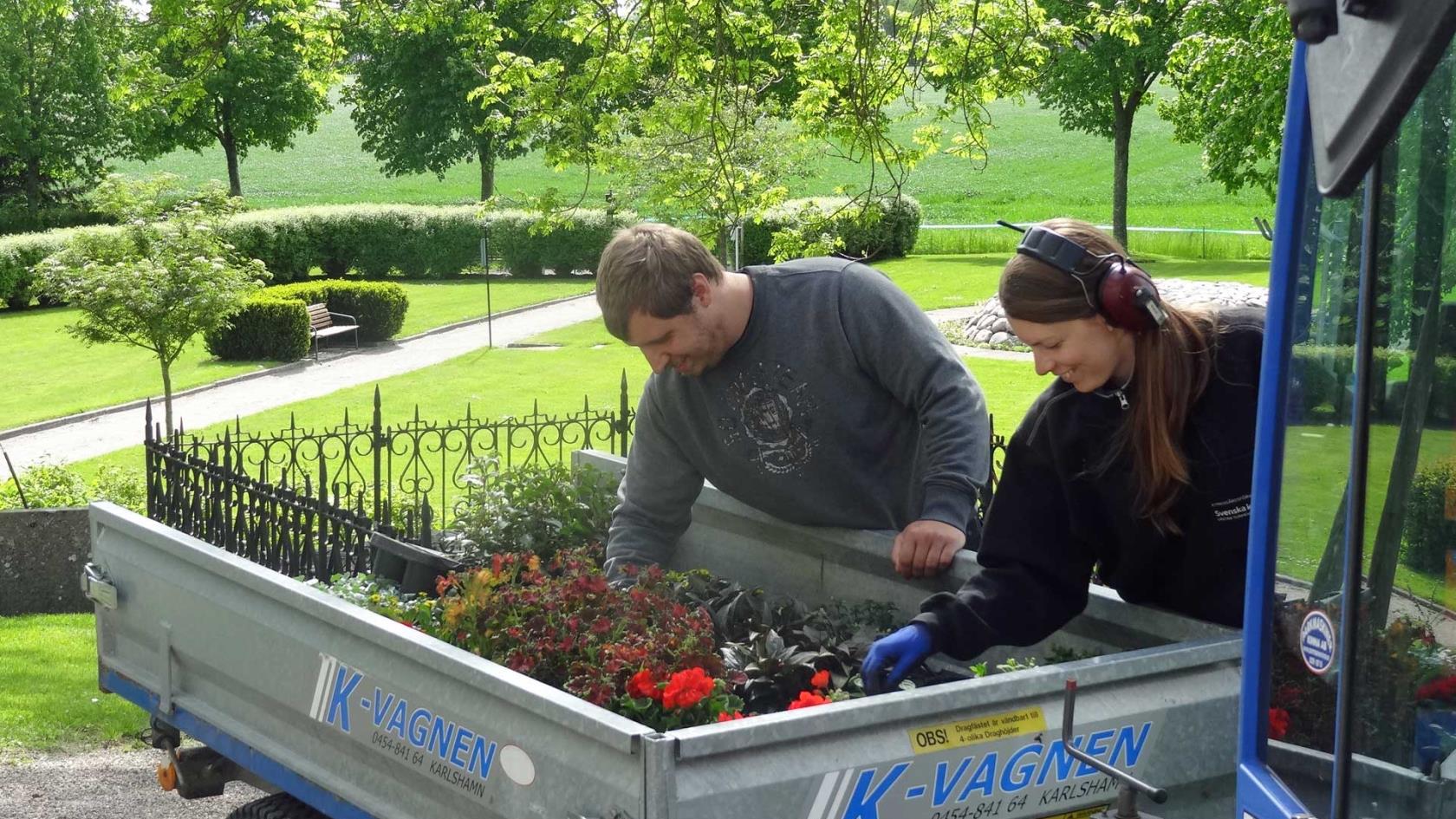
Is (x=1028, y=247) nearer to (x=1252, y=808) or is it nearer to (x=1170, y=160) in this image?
(x=1252, y=808)

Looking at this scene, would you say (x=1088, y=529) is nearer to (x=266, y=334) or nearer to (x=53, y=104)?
(x=266, y=334)

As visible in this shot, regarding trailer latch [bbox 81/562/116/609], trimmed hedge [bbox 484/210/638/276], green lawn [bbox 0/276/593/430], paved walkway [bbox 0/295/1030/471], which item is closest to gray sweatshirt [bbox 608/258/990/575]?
trailer latch [bbox 81/562/116/609]

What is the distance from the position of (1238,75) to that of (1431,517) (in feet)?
A: 36.1

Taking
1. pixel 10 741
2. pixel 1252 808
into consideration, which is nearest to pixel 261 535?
pixel 10 741

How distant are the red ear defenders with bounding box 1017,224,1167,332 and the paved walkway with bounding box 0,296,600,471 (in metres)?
11.9

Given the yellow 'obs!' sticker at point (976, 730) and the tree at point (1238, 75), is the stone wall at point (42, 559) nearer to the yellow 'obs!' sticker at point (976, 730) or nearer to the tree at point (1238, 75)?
the tree at point (1238, 75)

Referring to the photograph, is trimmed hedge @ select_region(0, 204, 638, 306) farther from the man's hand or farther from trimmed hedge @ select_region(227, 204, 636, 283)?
the man's hand

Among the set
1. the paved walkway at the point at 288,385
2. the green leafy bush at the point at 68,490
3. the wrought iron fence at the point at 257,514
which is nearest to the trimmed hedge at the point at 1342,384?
the wrought iron fence at the point at 257,514

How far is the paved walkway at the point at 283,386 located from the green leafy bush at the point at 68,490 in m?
1.69

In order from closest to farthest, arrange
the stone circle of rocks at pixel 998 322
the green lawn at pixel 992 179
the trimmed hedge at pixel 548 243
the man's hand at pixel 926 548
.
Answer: the man's hand at pixel 926 548, the stone circle of rocks at pixel 998 322, the trimmed hedge at pixel 548 243, the green lawn at pixel 992 179

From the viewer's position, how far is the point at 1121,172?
1411 inches

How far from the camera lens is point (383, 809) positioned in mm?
3076

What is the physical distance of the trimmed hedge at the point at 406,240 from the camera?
3534 cm

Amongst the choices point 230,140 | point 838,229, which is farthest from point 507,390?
point 230,140
